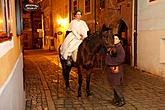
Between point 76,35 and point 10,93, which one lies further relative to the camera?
point 76,35

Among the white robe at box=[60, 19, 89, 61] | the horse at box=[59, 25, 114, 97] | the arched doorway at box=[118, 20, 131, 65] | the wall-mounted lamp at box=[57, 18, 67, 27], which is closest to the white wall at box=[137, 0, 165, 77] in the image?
the arched doorway at box=[118, 20, 131, 65]

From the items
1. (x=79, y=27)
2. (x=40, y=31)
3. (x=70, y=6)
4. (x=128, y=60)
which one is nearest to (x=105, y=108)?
(x=79, y=27)

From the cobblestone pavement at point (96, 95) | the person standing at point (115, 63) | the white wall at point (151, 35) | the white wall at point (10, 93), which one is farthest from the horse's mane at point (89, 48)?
the white wall at point (151, 35)

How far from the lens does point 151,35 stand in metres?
12.7

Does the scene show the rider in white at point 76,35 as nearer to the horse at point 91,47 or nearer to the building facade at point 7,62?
the horse at point 91,47

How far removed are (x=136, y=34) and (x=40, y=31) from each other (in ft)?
87.6

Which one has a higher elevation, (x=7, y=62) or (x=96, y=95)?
(x=7, y=62)

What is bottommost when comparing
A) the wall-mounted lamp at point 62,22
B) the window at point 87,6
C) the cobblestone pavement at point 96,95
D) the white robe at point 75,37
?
the cobblestone pavement at point 96,95

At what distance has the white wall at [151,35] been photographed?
11789 mm

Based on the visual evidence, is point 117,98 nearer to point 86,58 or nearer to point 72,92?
point 86,58

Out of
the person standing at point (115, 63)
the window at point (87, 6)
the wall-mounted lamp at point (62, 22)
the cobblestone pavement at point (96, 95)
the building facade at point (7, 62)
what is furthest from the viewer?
the wall-mounted lamp at point (62, 22)

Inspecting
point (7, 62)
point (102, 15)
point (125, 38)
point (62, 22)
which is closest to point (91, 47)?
point (7, 62)

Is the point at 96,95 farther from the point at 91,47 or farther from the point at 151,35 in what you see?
the point at 151,35

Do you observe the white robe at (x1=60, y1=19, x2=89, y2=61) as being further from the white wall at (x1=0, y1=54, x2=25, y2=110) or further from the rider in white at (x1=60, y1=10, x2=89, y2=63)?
the white wall at (x1=0, y1=54, x2=25, y2=110)
